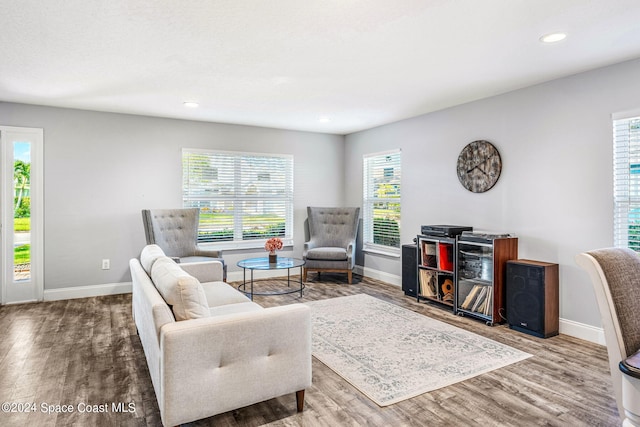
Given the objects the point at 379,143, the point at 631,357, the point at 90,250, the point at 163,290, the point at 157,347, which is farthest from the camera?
the point at 379,143

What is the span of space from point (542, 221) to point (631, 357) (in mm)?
2335

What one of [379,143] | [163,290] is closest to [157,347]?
[163,290]

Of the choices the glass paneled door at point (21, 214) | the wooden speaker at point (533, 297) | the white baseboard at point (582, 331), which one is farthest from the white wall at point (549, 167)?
the glass paneled door at point (21, 214)

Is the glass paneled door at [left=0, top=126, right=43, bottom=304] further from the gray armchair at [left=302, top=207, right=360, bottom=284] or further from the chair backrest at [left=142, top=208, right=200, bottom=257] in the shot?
the gray armchair at [left=302, top=207, right=360, bottom=284]

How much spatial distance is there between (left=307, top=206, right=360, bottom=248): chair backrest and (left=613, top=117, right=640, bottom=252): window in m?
3.39

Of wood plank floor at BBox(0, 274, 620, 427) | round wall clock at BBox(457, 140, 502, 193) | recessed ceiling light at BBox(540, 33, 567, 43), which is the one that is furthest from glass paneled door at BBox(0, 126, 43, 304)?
recessed ceiling light at BBox(540, 33, 567, 43)

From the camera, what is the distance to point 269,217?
6.13 m

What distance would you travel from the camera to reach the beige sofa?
6.00 ft

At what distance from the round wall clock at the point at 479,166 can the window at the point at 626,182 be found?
108 cm

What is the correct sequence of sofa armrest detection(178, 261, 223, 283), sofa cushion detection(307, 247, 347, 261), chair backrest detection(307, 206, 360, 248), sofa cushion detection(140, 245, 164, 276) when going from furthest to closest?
1. chair backrest detection(307, 206, 360, 248)
2. sofa cushion detection(307, 247, 347, 261)
3. sofa armrest detection(178, 261, 223, 283)
4. sofa cushion detection(140, 245, 164, 276)

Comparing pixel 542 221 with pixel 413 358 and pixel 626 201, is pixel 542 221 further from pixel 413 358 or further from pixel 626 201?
pixel 413 358

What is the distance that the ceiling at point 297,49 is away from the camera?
2.30m

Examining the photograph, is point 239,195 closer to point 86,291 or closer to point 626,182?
point 86,291

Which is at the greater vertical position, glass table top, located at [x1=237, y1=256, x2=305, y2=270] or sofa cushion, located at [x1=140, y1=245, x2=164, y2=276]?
sofa cushion, located at [x1=140, y1=245, x2=164, y2=276]
